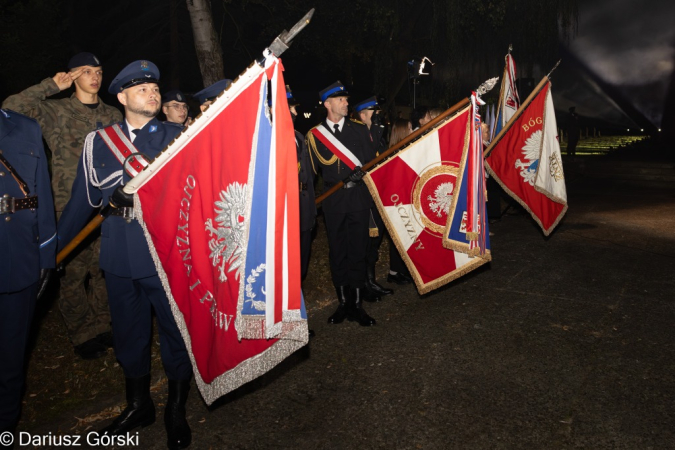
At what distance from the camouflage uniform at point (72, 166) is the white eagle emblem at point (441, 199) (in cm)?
281

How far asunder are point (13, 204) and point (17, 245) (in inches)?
8.7

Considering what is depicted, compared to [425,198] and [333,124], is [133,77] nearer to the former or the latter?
[333,124]

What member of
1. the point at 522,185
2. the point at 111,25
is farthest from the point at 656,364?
the point at 111,25

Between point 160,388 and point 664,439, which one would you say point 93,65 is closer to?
point 160,388

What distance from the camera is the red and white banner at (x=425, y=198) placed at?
4.62 m

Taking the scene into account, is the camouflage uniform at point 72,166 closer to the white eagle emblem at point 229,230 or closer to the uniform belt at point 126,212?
the uniform belt at point 126,212

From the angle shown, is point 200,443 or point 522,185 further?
point 522,185

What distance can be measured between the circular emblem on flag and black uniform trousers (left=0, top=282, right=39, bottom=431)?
10.3 ft

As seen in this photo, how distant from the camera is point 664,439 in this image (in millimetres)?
2904

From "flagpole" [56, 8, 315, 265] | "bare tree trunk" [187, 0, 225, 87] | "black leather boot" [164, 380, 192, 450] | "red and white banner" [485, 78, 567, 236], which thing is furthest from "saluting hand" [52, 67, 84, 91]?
"red and white banner" [485, 78, 567, 236]

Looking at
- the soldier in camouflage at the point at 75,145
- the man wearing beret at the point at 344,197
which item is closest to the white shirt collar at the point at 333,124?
the man wearing beret at the point at 344,197

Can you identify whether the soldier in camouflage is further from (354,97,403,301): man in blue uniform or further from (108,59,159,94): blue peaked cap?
(354,97,403,301): man in blue uniform

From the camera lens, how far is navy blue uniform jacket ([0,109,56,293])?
2764 mm

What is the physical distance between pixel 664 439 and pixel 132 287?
3147 mm
